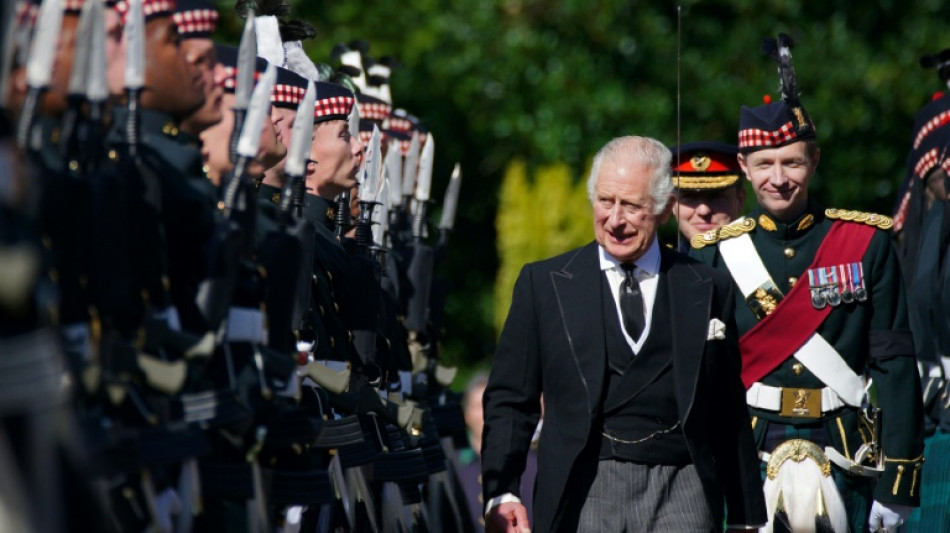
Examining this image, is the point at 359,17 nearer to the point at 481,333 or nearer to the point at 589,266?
the point at 481,333

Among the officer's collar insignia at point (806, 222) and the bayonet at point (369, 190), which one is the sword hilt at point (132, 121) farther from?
the officer's collar insignia at point (806, 222)

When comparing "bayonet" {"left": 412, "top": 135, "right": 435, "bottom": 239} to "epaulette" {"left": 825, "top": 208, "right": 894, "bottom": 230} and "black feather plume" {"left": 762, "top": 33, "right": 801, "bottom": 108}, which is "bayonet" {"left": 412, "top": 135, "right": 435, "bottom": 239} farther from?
"epaulette" {"left": 825, "top": 208, "right": 894, "bottom": 230}

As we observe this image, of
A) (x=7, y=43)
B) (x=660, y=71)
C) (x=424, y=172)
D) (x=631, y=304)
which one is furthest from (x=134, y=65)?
(x=660, y=71)

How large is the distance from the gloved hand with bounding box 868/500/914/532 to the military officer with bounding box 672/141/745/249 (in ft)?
7.66

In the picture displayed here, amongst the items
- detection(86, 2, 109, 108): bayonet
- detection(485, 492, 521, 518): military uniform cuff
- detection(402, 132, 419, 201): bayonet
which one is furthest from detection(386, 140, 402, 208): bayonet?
detection(86, 2, 109, 108): bayonet

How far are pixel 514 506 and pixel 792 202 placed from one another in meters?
2.04

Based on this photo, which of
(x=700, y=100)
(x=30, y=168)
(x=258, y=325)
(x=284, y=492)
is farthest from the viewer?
(x=700, y=100)

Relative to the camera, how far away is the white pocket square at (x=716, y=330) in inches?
275

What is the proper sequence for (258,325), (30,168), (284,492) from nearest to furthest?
(30,168) < (258,325) < (284,492)

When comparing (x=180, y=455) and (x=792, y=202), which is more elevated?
(x=792, y=202)

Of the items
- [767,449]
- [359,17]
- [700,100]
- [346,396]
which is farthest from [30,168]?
[359,17]

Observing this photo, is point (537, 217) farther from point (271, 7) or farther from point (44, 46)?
point (44, 46)

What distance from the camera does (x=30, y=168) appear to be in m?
4.90

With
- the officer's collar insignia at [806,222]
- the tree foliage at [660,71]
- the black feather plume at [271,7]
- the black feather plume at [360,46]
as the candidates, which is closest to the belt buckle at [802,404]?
the officer's collar insignia at [806,222]
